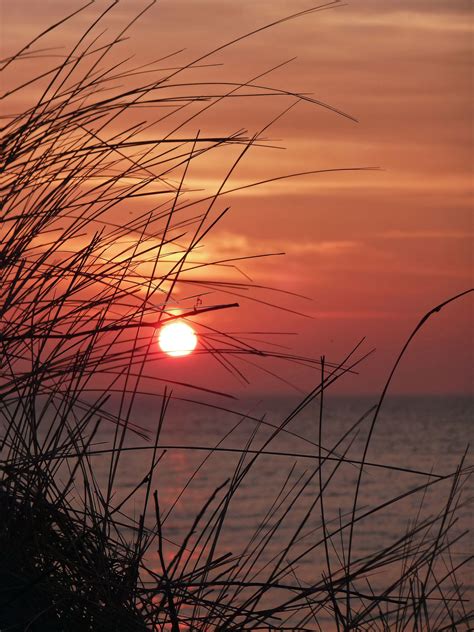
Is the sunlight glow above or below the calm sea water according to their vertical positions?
below

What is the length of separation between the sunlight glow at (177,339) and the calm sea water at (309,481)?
130mm

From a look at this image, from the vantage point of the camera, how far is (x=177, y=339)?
50.6 inches

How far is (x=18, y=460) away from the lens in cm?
119

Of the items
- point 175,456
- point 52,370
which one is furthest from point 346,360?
point 175,456

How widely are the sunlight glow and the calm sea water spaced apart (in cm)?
13

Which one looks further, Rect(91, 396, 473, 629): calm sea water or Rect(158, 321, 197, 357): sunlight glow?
Rect(91, 396, 473, 629): calm sea water

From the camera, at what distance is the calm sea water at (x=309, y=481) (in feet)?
26.0

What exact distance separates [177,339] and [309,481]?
13.6 inches

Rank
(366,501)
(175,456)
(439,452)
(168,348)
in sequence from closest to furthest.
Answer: (168,348), (366,501), (439,452), (175,456)

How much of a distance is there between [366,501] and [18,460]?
104 ft

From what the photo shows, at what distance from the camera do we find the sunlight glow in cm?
122

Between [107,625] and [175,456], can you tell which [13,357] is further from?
[175,456]

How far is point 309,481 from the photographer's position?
3.36ft

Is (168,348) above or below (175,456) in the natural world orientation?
below
